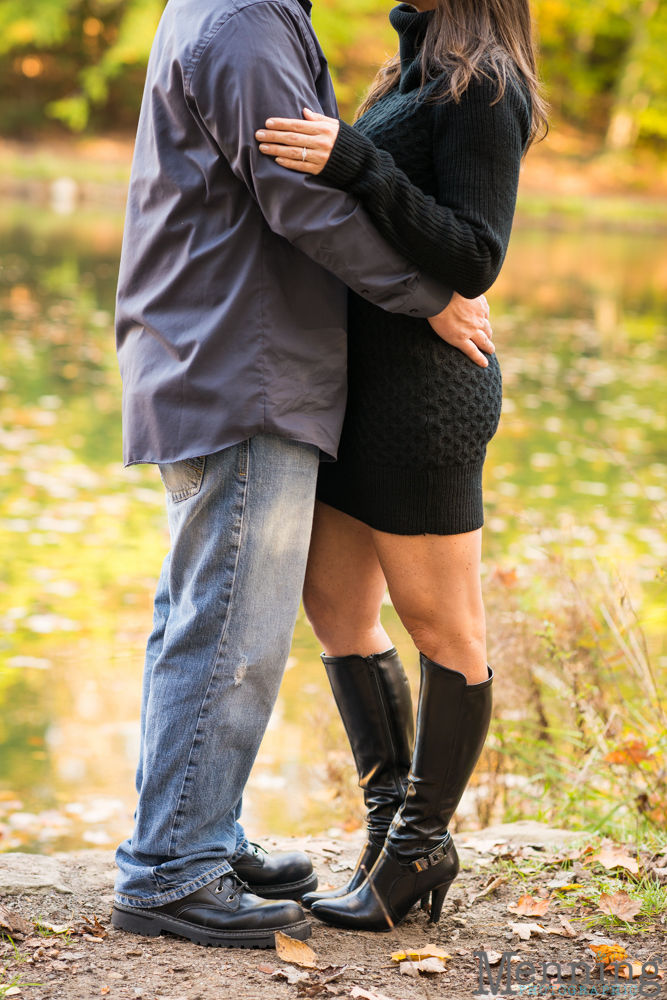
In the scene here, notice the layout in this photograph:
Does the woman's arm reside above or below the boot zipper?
above

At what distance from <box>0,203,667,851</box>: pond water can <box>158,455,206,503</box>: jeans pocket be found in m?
1.37

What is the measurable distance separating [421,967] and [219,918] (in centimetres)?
41

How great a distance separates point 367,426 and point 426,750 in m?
0.69

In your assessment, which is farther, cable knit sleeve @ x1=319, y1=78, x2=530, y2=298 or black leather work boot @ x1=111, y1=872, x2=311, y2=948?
black leather work boot @ x1=111, y1=872, x2=311, y2=948

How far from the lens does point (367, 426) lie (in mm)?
2012

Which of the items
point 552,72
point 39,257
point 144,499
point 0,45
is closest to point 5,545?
point 144,499

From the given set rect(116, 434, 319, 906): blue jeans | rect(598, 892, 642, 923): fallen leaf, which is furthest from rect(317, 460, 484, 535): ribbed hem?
rect(598, 892, 642, 923): fallen leaf

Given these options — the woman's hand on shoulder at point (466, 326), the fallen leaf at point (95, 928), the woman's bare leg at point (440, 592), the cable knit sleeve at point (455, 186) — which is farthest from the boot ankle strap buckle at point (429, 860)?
the cable knit sleeve at point (455, 186)

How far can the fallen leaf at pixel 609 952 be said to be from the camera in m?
2.00

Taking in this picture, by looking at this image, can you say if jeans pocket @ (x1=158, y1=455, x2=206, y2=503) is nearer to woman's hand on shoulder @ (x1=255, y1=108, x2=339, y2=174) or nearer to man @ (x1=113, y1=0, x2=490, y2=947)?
man @ (x1=113, y1=0, x2=490, y2=947)

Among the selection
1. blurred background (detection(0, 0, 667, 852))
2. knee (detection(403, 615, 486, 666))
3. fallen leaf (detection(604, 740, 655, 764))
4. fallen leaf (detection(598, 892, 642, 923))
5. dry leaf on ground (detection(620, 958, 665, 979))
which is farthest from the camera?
blurred background (detection(0, 0, 667, 852))

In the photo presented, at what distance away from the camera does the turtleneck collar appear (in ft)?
6.57

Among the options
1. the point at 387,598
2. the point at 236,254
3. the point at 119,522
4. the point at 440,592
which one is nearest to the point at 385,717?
the point at 440,592

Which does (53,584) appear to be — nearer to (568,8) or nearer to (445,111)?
(445,111)
